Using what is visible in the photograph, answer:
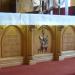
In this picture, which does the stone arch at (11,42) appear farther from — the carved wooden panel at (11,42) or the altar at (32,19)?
the altar at (32,19)

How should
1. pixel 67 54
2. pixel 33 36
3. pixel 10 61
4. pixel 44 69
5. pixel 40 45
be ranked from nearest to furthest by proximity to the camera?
1. pixel 44 69
2. pixel 10 61
3. pixel 33 36
4. pixel 40 45
5. pixel 67 54

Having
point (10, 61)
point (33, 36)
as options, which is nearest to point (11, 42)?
point (10, 61)

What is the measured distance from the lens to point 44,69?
3412mm

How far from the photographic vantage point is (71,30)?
445cm

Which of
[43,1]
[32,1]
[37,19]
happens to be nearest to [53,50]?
[37,19]

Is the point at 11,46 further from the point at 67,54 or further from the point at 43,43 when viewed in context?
the point at 67,54

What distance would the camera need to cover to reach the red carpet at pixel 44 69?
10.4 feet

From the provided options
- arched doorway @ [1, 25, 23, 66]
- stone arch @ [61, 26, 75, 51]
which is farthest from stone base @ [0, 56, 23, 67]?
stone arch @ [61, 26, 75, 51]

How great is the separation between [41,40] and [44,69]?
703 mm

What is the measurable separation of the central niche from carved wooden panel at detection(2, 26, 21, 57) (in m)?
0.26

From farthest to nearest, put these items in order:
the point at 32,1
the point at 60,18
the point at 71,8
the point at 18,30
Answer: the point at 71,8, the point at 32,1, the point at 60,18, the point at 18,30

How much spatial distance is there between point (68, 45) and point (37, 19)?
2.90 feet

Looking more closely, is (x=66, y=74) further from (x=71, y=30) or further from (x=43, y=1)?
(x=43, y=1)

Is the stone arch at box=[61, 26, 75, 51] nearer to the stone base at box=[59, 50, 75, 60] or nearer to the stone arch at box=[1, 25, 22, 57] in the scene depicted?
the stone base at box=[59, 50, 75, 60]
